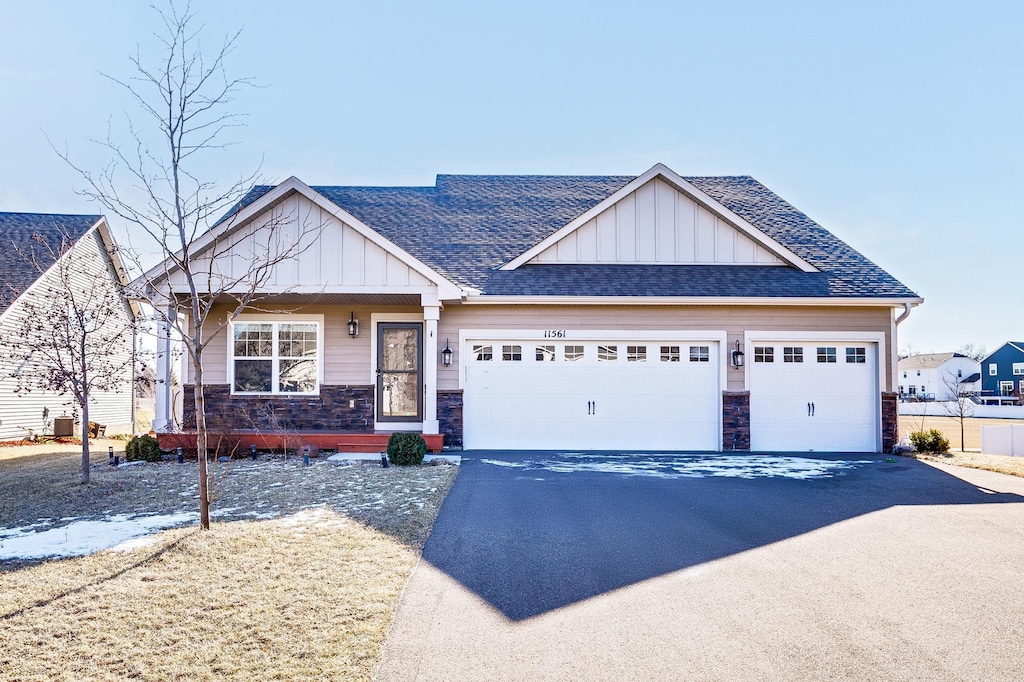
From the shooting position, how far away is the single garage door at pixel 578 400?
13047 millimetres

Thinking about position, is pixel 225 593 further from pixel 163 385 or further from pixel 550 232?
pixel 550 232

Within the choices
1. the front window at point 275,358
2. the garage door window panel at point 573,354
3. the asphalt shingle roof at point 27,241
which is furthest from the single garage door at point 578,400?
the asphalt shingle roof at point 27,241

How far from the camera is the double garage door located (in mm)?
13062

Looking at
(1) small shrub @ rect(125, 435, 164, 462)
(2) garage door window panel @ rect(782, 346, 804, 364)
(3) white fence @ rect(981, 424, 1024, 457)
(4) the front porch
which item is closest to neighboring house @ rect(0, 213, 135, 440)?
(1) small shrub @ rect(125, 435, 164, 462)

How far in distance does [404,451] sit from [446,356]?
2.75 meters

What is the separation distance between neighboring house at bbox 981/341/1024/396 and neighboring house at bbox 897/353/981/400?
3.03m

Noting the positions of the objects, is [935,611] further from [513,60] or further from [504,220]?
[513,60]

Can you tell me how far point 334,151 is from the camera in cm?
1750

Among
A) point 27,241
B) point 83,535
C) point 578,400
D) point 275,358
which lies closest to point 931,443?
point 578,400

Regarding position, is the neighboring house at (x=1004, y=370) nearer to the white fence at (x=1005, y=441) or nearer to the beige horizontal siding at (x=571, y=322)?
the white fence at (x=1005, y=441)

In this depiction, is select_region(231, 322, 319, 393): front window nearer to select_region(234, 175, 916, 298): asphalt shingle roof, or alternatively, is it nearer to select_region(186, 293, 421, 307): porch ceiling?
select_region(186, 293, 421, 307): porch ceiling

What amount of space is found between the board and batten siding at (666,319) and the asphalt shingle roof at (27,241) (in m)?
11.1

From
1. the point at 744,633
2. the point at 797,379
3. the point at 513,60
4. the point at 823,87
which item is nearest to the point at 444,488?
the point at 744,633

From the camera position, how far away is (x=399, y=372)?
13.4m
